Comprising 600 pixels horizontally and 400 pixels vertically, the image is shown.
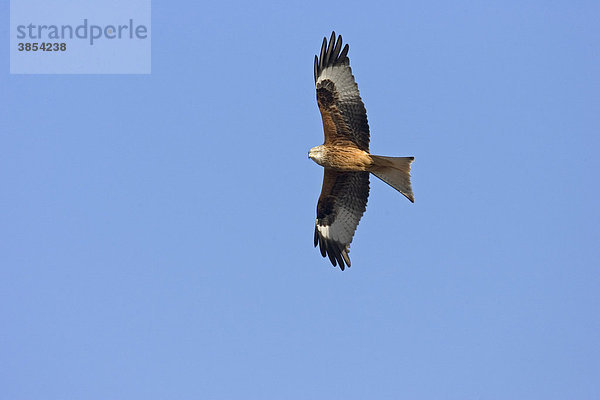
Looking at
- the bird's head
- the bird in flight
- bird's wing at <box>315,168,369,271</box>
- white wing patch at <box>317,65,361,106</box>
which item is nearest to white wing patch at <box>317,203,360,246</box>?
bird's wing at <box>315,168,369,271</box>

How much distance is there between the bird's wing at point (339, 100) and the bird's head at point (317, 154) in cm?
15

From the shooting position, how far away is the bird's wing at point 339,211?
1385 centimetres

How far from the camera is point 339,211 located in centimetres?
1412

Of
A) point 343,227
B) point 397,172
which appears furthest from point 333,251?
point 397,172

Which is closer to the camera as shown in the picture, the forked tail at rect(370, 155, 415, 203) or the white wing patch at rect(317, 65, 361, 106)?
the forked tail at rect(370, 155, 415, 203)

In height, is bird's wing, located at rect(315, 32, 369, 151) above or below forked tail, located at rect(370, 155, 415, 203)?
above

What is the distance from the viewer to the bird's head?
13.2 m

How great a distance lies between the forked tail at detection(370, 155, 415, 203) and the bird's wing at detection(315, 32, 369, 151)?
436 mm

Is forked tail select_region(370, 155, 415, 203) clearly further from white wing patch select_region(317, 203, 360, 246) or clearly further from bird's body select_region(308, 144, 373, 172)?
white wing patch select_region(317, 203, 360, 246)

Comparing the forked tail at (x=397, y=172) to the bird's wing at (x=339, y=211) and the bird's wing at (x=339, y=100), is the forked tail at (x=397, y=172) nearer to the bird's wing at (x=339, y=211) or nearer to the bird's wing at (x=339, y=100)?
the bird's wing at (x=339, y=100)

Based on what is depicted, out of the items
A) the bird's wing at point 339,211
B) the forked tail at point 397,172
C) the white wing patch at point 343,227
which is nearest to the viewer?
the forked tail at point 397,172

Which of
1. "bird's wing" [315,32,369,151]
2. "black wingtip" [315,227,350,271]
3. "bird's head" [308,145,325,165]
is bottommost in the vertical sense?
"black wingtip" [315,227,350,271]

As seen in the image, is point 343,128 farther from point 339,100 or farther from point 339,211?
point 339,211

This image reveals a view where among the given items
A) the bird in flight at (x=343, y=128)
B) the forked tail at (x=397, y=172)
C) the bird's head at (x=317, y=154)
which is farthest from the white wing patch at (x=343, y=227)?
the forked tail at (x=397, y=172)
